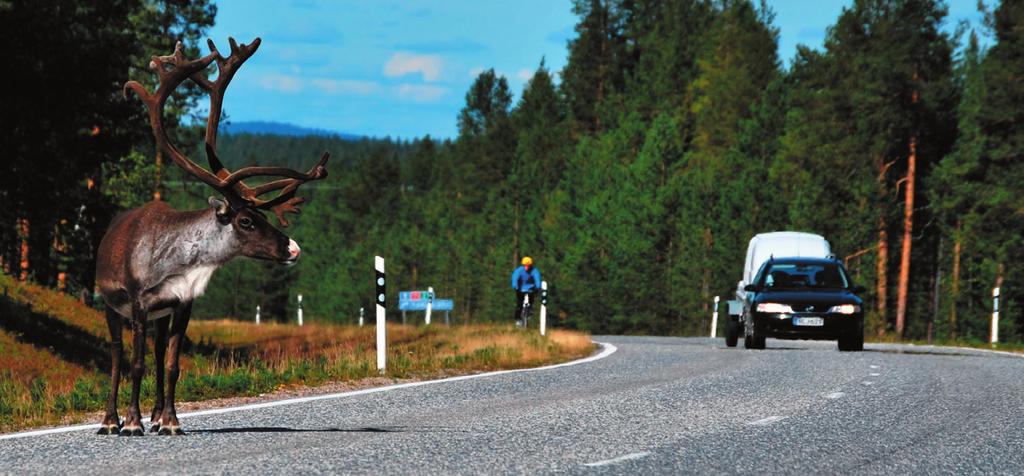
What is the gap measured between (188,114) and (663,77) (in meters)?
31.3

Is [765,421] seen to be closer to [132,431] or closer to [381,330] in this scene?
[132,431]

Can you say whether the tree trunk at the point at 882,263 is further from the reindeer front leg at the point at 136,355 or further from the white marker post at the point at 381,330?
the reindeer front leg at the point at 136,355

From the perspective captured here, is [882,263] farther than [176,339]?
Yes

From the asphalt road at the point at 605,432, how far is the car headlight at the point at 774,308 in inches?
233

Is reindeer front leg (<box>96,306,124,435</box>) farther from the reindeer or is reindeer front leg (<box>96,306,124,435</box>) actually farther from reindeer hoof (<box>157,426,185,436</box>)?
reindeer hoof (<box>157,426,185,436</box>)

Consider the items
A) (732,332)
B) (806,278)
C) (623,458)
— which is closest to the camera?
(623,458)

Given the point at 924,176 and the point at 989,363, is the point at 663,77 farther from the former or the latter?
the point at 989,363

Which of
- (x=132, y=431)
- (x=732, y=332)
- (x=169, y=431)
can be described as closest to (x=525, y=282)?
(x=732, y=332)

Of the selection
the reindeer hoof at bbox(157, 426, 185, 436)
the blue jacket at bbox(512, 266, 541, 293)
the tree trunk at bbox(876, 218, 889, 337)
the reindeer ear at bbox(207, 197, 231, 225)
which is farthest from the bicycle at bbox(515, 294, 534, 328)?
the tree trunk at bbox(876, 218, 889, 337)

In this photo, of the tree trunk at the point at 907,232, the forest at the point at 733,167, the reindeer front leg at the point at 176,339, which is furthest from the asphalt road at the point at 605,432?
the tree trunk at the point at 907,232

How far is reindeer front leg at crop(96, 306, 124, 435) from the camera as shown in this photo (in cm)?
866

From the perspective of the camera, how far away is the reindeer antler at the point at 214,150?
864 centimetres

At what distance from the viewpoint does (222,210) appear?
8.62 m

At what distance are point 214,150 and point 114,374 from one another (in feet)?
5.39
